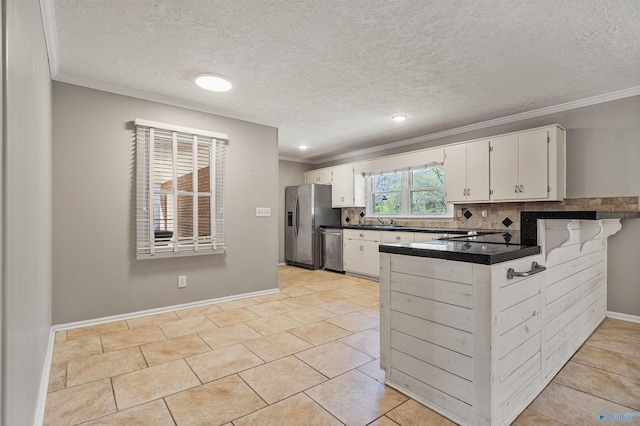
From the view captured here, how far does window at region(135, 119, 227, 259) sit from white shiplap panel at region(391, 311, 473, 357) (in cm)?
249

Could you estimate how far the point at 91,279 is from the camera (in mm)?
2979

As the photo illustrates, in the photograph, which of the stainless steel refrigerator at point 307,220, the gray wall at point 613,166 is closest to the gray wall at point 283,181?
the stainless steel refrigerator at point 307,220

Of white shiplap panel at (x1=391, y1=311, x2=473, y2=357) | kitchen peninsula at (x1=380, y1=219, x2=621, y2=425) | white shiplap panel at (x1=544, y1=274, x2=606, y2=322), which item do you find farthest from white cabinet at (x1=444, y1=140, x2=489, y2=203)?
white shiplap panel at (x1=391, y1=311, x2=473, y2=357)

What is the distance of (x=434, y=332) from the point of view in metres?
1.70

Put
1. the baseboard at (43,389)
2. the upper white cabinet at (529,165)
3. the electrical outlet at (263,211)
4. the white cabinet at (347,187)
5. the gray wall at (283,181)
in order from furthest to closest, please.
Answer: the gray wall at (283,181)
the white cabinet at (347,187)
the electrical outlet at (263,211)
the upper white cabinet at (529,165)
the baseboard at (43,389)

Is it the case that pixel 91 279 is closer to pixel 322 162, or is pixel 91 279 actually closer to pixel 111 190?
pixel 111 190

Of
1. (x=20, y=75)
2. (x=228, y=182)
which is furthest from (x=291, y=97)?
(x=20, y=75)

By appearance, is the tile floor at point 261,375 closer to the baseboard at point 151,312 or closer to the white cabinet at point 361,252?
the baseboard at point 151,312

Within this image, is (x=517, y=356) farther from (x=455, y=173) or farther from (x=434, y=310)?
(x=455, y=173)

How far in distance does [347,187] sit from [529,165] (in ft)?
9.87

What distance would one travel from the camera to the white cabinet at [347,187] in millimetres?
5891

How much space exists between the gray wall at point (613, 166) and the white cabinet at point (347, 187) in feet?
10.2

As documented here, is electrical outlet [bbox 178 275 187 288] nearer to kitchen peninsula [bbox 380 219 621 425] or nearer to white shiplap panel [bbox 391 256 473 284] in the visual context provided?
kitchen peninsula [bbox 380 219 621 425]

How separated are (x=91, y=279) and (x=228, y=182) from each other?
1.67 meters
